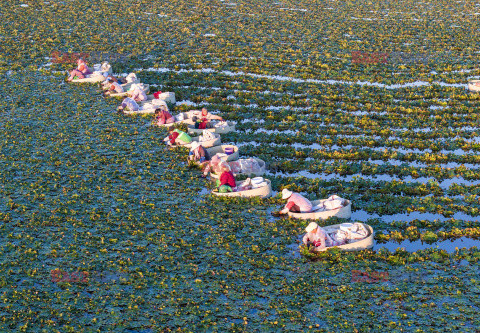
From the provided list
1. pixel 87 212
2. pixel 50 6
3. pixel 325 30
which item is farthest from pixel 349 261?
pixel 50 6

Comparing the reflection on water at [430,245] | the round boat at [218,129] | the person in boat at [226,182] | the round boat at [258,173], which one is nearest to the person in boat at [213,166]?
the round boat at [258,173]

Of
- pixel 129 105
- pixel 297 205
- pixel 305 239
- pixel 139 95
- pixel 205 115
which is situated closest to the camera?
pixel 305 239

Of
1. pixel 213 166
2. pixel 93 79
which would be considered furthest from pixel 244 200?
pixel 93 79

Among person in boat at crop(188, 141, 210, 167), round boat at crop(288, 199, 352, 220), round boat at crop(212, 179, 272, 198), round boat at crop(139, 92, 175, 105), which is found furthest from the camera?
round boat at crop(139, 92, 175, 105)

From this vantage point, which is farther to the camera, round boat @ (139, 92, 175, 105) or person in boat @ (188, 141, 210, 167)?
round boat @ (139, 92, 175, 105)

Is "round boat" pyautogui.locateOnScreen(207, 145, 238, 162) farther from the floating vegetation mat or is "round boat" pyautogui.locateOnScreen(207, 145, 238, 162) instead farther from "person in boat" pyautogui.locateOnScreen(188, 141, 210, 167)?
the floating vegetation mat

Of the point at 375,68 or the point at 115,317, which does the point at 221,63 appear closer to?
the point at 375,68

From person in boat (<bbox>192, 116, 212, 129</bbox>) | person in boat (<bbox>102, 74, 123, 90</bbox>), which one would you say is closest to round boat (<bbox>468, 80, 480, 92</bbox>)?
person in boat (<bbox>192, 116, 212, 129</bbox>)

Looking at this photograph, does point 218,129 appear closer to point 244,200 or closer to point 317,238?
point 244,200
